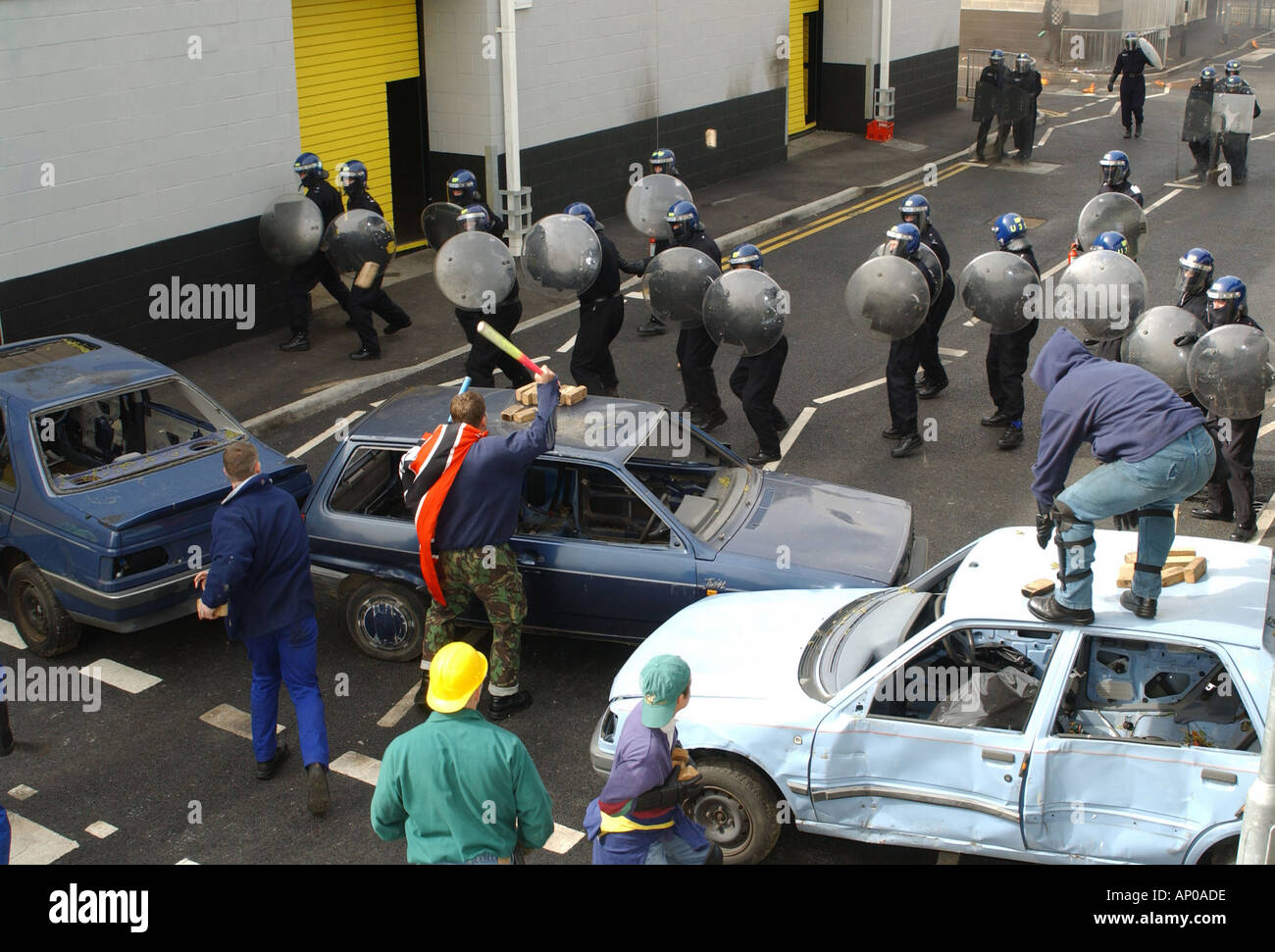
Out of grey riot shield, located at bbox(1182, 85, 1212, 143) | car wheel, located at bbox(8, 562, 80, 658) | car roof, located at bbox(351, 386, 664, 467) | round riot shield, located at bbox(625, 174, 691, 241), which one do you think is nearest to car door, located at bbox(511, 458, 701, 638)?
car roof, located at bbox(351, 386, 664, 467)

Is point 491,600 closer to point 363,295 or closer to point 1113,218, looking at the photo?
point 363,295

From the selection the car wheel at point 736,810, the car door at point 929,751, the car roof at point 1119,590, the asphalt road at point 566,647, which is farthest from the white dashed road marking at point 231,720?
the car roof at point 1119,590

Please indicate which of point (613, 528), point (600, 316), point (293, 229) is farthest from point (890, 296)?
point (293, 229)

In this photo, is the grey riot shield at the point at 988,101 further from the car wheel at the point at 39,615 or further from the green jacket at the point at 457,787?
the green jacket at the point at 457,787

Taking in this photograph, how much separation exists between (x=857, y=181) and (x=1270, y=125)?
9.95 meters

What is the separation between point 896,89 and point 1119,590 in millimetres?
20040

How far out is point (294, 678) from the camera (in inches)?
280

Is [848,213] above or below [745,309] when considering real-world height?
below

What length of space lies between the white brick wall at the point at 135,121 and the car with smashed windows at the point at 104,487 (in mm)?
3593

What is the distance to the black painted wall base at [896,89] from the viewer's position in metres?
24.3

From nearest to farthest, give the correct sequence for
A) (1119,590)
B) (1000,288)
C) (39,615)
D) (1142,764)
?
(1142,764), (1119,590), (39,615), (1000,288)

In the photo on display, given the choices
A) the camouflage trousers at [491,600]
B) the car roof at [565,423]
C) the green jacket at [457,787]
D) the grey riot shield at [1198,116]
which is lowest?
the camouflage trousers at [491,600]

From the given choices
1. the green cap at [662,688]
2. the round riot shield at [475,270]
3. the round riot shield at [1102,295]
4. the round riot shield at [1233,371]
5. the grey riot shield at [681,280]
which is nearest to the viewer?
the green cap at [662,688]

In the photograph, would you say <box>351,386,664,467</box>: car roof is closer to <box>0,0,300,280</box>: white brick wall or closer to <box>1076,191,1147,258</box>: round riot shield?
<box>0,0,300,280</box>: white brick wall
